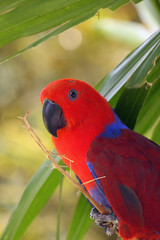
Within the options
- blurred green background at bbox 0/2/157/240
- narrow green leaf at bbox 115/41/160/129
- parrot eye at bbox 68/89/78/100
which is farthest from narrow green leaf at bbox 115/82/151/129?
blurred green background at bbox 0/2/157/240

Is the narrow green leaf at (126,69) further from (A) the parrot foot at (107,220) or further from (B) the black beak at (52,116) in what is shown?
(A) the parrot foot at (107,220)

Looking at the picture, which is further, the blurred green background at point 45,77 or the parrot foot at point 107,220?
the blurred green background at point 45,77

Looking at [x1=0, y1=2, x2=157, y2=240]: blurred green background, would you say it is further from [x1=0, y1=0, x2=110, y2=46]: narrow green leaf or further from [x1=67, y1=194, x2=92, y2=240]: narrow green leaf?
[x1=0, y1=0, x2=110, y2=46]: narrow green leaf

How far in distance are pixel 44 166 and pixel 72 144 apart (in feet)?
0.21

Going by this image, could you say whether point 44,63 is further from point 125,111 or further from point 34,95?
point 125,111

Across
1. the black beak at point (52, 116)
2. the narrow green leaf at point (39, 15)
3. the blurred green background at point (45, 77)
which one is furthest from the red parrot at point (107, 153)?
the blurred green background at point (45, 77)

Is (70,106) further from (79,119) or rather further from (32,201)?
(32,201)

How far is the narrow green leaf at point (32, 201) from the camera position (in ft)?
1.97

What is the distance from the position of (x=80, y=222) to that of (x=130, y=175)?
131mm

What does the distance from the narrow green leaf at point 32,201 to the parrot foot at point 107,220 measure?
0.09m

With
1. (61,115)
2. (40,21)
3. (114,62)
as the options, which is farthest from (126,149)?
(114,62)

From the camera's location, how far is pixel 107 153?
0.63m

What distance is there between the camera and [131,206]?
594mm

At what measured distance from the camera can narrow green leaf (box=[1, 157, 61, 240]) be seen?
60cm
